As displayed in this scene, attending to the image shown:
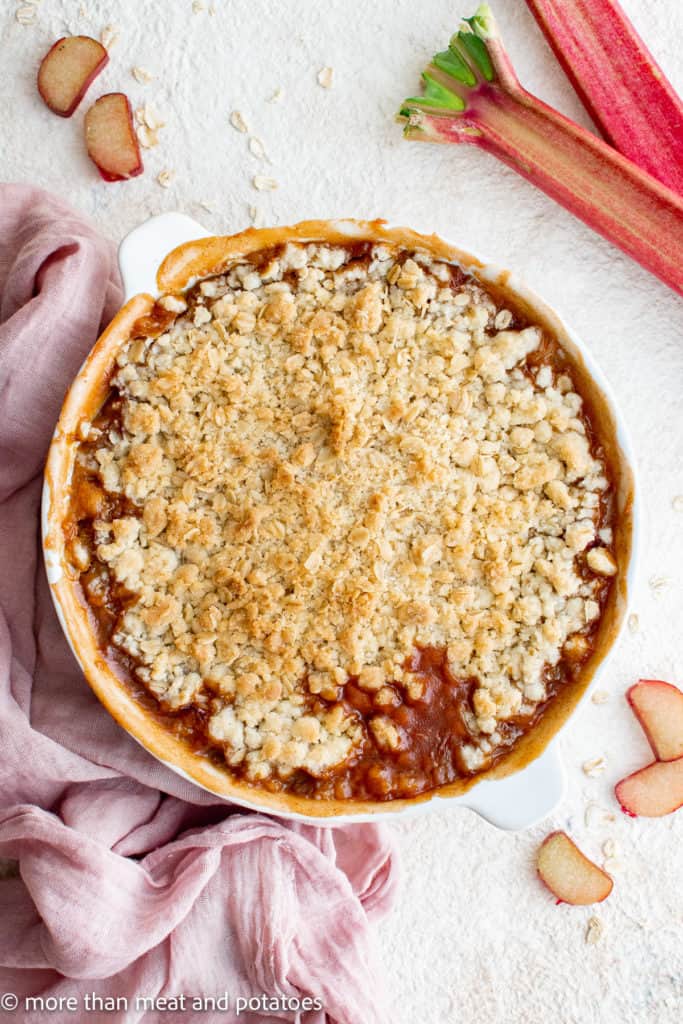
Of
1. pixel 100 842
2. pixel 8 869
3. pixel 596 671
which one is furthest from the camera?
pixel 8 869

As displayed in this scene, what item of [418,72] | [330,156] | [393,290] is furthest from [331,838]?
[418,72]

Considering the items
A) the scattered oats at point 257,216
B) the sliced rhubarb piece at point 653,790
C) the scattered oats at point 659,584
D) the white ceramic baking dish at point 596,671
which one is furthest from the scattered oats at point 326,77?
the sliced rhubarb piece at point 653,790

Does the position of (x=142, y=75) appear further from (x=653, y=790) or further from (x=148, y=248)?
(x=653, y=790)

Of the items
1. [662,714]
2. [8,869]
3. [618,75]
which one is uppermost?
[618,75]

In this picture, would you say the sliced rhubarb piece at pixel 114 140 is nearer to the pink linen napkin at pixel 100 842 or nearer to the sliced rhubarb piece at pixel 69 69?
the sliced rhubarb piece at pixel 69 69

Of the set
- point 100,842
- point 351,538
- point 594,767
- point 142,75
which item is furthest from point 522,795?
point 142,75

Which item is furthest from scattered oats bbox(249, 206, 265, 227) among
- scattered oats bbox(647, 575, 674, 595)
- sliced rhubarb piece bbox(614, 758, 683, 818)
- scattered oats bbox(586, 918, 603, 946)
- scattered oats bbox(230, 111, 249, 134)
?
scattered oats bbox(586, 918, 603, 946)
